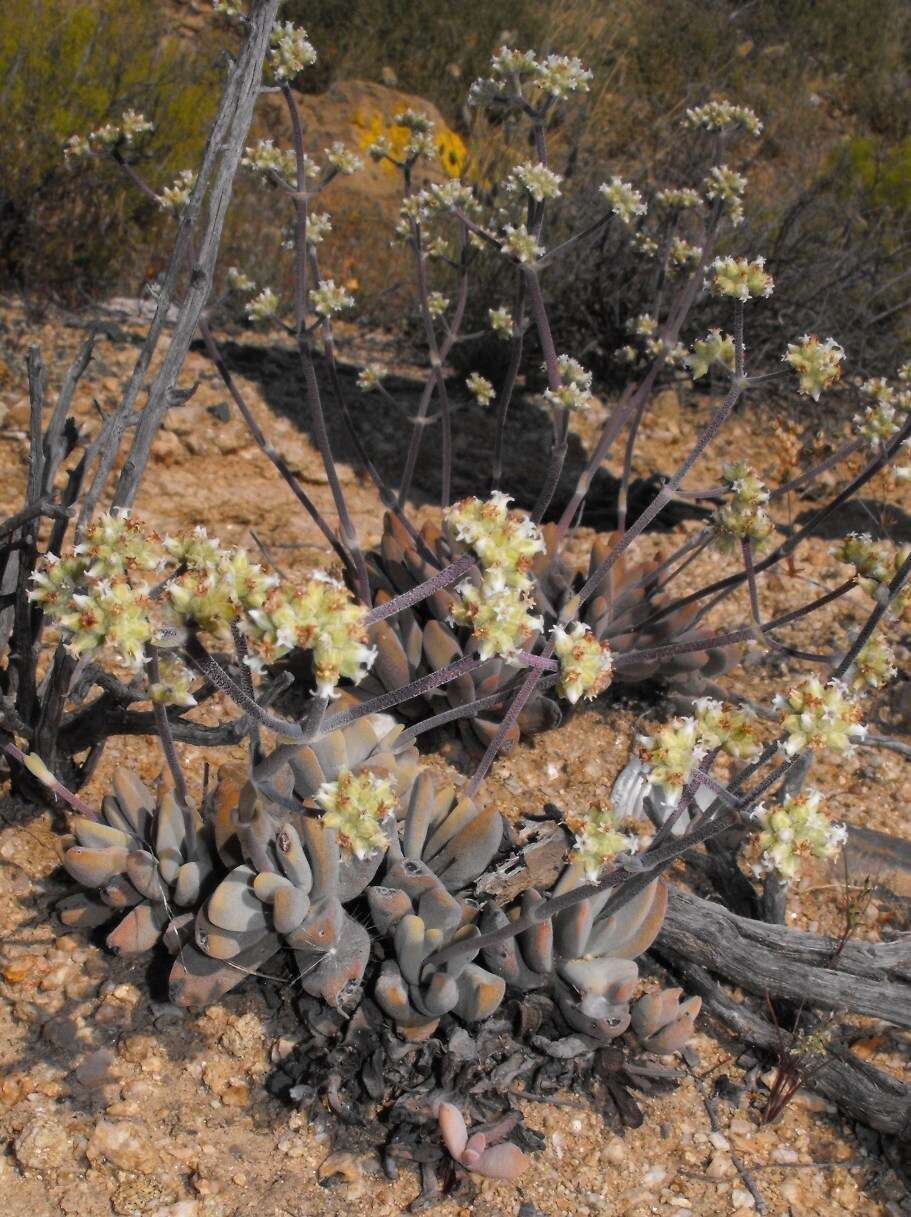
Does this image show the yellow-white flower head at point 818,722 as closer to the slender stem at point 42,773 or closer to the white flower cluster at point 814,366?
the white flower cluster at point 814,366

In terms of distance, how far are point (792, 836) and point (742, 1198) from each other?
3.02 ft

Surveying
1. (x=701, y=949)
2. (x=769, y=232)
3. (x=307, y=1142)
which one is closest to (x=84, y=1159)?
(x=307, y=1142)

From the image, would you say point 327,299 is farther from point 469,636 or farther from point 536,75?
point 469,636

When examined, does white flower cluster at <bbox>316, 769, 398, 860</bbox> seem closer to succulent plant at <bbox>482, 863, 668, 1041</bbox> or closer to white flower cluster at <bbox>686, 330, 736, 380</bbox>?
succulent plant at <bbox>482, 863, 668, 1041</bbox>

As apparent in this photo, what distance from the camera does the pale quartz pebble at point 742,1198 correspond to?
2115mm

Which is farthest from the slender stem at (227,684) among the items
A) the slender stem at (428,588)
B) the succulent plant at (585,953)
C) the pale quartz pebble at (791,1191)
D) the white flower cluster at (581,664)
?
the pale quartz pebble at (791,1191)

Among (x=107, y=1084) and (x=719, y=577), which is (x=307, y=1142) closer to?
(x=107, y=1084)

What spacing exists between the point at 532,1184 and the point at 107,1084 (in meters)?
0.87

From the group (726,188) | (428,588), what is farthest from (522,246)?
(428,588)

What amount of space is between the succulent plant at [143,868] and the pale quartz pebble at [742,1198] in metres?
1.25

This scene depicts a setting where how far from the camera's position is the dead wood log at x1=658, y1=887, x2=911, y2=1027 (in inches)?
92.3

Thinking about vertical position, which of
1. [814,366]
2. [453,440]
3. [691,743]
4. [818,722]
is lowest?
[453,440]

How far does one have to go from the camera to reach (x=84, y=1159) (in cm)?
196

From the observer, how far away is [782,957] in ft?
7.96
